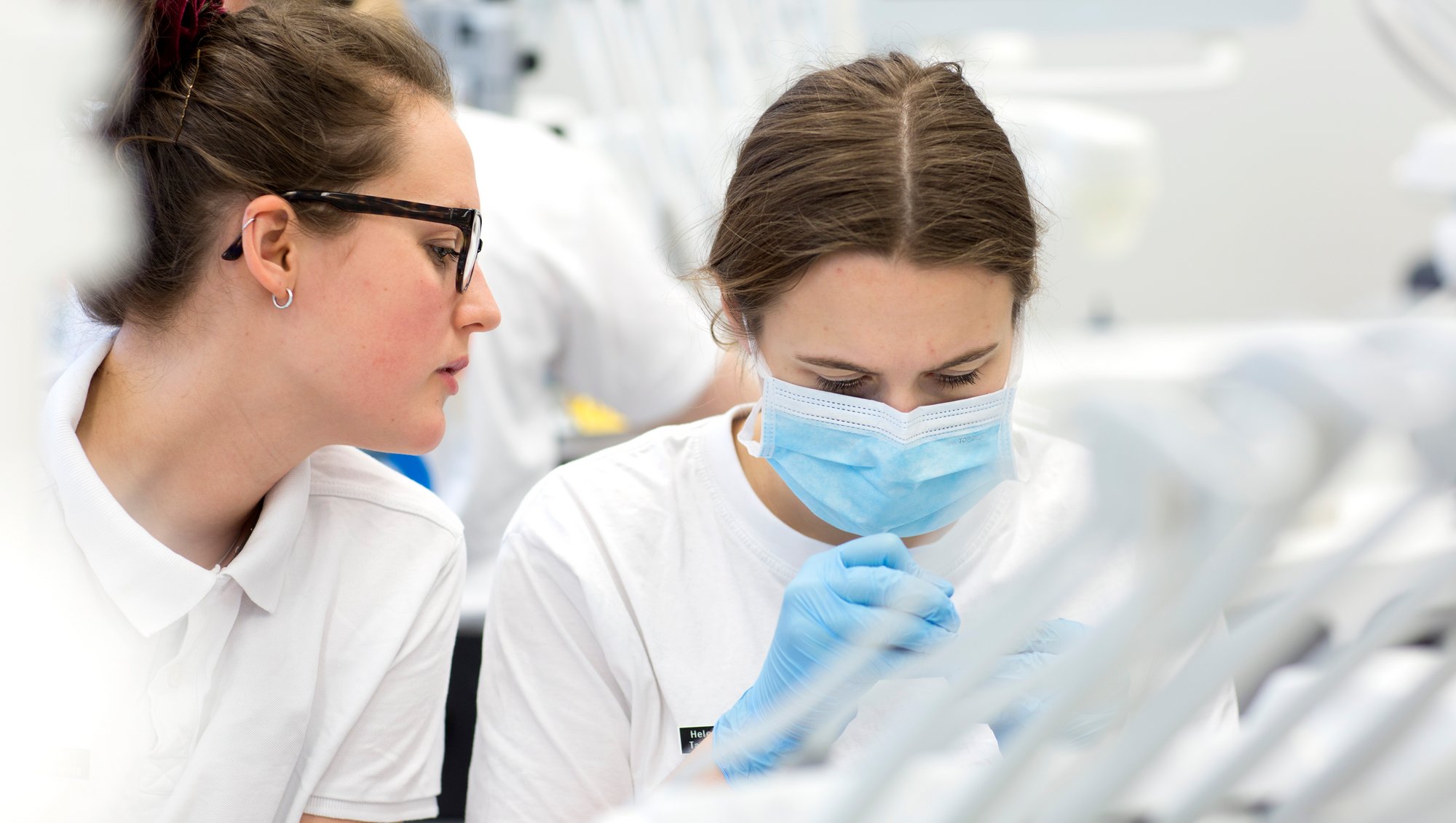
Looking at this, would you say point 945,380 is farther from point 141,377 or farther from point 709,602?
point 141,377

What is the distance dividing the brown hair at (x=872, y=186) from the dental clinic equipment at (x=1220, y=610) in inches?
29.4

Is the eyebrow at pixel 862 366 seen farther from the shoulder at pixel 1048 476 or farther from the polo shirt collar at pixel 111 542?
the polo shirt collar at pixel 111 542

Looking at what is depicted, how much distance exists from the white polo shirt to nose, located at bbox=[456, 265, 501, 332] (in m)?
0.26

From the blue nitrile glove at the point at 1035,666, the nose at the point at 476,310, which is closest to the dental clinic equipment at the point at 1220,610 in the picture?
the blue nitrile glove at the point at 1035,666

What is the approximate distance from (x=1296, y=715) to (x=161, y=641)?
43.5 inches

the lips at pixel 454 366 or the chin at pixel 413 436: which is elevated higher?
the lips at pixel 454 366

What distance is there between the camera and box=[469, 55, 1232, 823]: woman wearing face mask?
123 centimetres

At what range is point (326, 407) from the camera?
1.24m

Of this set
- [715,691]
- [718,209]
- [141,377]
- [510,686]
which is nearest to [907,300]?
[718,209]

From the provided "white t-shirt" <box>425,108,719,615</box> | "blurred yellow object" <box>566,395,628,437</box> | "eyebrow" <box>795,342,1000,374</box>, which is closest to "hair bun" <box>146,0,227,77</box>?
"eyebrow" <box>795,342,1000,374</box>

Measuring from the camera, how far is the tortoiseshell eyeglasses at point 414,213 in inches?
46.6

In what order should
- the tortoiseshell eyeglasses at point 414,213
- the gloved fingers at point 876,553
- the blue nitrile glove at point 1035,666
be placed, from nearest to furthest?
1. the blue nitrile glove at point 1035,666
2. the gloved fingers at point 876,553
3. the tortoiseshell eyeglasses at point 414,213

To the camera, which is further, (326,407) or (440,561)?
(440,561)

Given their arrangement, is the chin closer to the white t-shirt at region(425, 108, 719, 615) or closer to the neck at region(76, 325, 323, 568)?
the neck at region(76, 325, 323, 568)
